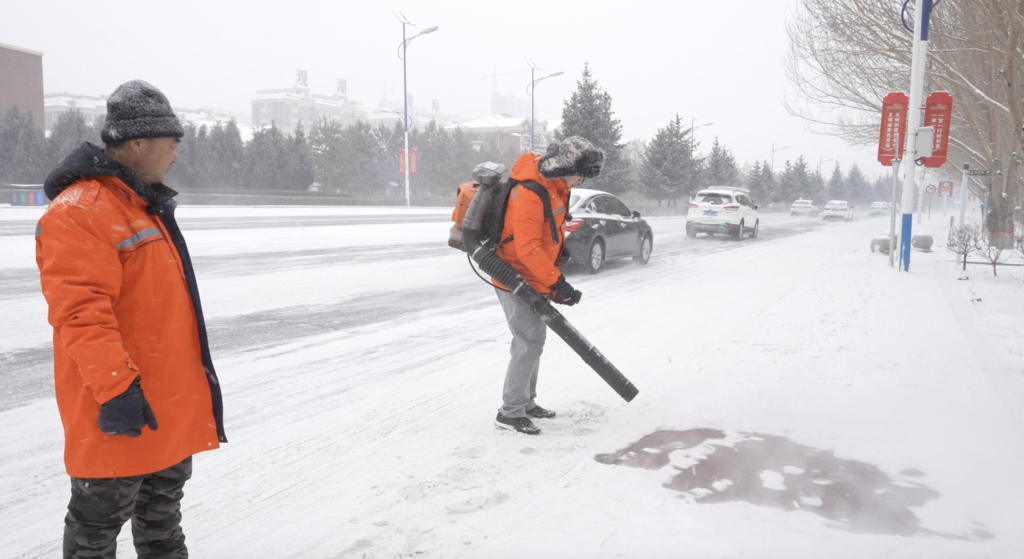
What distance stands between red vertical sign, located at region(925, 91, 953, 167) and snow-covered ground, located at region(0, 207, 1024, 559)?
614 cm

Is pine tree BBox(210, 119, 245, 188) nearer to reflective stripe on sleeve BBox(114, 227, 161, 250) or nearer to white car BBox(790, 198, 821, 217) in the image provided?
white car BBox(790, 198, 821, 217)

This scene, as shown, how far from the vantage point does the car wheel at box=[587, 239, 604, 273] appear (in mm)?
11859

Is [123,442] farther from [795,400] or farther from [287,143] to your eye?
[287,143]

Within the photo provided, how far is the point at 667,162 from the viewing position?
1893 inches

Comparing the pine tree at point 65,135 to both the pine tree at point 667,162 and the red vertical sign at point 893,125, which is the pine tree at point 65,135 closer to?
the pine tree at point 667,162

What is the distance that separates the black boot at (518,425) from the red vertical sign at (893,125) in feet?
44.2

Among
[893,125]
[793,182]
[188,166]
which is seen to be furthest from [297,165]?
[793,182]

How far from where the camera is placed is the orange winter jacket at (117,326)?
74.7 inches

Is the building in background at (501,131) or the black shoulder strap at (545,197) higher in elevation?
the building in background at (501,131)

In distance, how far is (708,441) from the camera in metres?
4.07

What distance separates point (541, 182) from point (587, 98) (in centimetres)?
3710

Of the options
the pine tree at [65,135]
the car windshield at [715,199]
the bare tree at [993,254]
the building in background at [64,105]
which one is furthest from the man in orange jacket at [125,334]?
the building in background at [64,105]

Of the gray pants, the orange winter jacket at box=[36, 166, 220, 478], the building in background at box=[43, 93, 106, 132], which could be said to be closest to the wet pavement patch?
the gray pants

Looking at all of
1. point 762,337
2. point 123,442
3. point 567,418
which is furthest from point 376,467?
point 762,337
